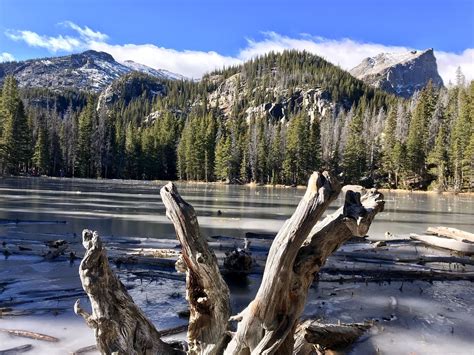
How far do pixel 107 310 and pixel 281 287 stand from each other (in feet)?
5.20

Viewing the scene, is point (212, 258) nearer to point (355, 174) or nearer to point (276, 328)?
point (276, 328)

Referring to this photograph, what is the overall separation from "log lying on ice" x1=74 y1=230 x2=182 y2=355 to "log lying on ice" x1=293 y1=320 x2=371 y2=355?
186 cm

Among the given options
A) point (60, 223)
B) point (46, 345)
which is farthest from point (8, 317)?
point (60, 223)

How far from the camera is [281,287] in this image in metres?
4.00

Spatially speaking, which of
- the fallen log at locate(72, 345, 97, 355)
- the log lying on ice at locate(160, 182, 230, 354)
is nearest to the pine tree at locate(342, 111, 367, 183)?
the fallen log at locate(72, 345, 97, 355)

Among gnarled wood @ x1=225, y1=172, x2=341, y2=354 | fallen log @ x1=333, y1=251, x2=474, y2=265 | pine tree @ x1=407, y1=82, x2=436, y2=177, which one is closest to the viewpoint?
gnarled wood @ x1=225, y1=172, x2=341, y2=354

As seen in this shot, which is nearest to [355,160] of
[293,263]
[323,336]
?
[323,336]

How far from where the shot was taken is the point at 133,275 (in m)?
10.4

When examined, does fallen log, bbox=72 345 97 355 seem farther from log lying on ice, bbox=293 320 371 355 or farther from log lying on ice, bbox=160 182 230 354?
log lying on ice, bbox=293 320 371 355

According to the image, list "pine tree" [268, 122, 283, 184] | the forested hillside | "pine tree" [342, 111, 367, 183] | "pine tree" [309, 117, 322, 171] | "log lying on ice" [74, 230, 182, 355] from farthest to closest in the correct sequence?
"pine tree" [268, 122, 283, 184] → "pine tree" [309, 117, 322, 171] → "pine tree" [342, 111, 367, 183] → the forested hillside → "log lying on ice" [74, 230, 182, 355]

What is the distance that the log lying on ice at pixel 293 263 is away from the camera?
3.91 metres

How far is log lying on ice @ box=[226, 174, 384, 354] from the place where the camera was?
3908mm

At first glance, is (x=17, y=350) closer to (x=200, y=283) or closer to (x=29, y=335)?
(x=29, y=335)

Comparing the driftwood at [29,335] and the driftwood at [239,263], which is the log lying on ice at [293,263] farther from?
the driftwood at [239,263]
